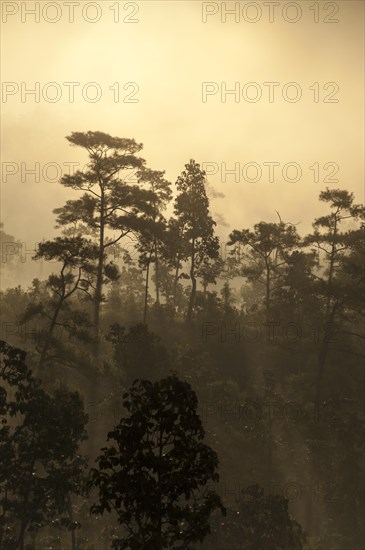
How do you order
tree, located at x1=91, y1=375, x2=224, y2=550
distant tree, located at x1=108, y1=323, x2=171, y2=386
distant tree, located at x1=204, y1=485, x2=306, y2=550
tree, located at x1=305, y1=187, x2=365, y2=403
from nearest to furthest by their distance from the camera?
tree, located at x1=91, y1=375, x2=224, y2=550 < distant tree, located at x1=204, y1=485, x2=306, y2=550 < distant tree, located at x1=108, y1=323, x2=171, y2=386 < tree, located at x1=305, y1=187, x2=365, y2=403

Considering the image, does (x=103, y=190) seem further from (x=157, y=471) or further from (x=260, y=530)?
(x=157, y=471)

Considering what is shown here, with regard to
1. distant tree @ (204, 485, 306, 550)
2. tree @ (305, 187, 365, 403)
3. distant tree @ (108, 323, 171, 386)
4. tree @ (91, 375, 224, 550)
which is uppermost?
tree @ (305, 187, 365, 403)

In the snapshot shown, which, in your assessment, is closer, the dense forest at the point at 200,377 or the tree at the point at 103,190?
the dense forest at the point at 200,377

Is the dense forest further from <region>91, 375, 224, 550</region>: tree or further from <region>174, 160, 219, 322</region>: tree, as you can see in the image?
<region>91, 375, 224, 550</region>: tree

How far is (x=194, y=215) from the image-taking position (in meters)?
57.9

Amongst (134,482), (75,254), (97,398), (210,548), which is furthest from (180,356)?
(134,482)

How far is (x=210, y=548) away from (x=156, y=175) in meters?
37.3

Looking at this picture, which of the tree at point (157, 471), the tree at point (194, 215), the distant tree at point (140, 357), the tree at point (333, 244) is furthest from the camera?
the tree at point (194, 215)

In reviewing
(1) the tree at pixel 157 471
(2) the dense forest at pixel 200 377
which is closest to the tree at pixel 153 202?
(2) the dense forest at pixel 200 377

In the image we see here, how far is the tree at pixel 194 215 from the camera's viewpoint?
57.8 metres

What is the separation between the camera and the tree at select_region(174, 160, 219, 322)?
57812mm

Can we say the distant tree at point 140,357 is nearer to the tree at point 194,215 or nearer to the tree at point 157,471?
the tree at point 194,215

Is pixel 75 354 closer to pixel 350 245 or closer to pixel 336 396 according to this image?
pixel 336 396

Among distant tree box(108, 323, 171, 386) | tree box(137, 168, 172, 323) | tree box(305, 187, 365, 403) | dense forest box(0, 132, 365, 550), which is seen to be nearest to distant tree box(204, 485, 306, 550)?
dense forest box(0, 132, 365, 550)
